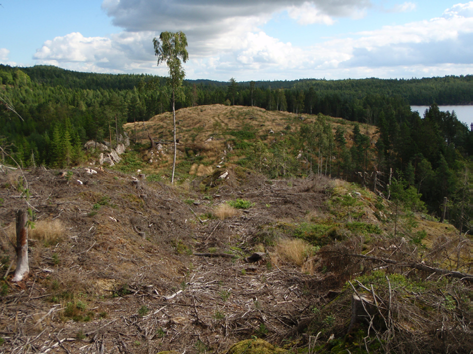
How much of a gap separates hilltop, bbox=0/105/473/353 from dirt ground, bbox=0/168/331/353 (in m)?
0.03

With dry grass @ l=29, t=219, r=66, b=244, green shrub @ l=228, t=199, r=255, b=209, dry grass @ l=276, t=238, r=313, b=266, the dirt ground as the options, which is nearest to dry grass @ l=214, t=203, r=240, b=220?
green shrub @ l=228, t=199, r=255, b=209

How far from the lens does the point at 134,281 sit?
5922 millimetres

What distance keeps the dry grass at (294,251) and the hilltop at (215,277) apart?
0.03m

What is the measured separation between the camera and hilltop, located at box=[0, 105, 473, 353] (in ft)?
11.0

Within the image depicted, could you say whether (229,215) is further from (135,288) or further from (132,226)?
(135,288)

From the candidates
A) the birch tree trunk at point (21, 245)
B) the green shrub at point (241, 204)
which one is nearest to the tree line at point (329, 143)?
the green shrub at point (241, 204)

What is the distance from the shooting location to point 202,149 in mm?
51625

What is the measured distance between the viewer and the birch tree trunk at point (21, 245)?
5.21 meters

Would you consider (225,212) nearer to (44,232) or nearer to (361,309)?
(44,232)

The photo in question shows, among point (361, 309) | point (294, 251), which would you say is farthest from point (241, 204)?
point (361, 309)

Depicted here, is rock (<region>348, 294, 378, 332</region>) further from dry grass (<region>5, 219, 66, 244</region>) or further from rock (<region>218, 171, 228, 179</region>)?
rock (<region>218, 171, 228, 179</region>)

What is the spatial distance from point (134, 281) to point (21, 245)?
202 centimetres

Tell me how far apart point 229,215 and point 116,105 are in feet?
152

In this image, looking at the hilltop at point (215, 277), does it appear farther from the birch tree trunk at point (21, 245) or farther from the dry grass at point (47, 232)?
the birch tree trunk at point (21, 245)
